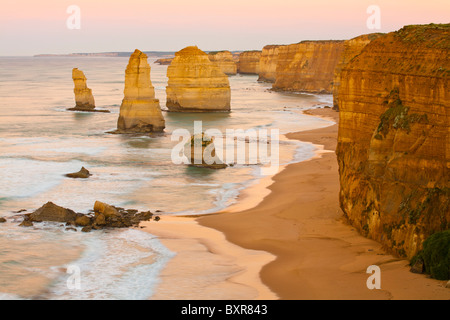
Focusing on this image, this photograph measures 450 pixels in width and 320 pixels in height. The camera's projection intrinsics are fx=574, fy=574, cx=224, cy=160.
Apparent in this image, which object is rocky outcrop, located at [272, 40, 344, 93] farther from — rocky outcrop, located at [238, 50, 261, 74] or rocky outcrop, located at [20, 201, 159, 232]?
rocky outcrop, located at [20, 201, 159, 232]

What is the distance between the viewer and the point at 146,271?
53.2 feet

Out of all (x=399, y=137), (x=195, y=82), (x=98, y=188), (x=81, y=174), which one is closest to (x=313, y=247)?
(x=399, y=137)

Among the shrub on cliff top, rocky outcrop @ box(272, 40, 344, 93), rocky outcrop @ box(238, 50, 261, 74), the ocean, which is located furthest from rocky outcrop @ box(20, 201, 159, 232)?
rocky outcrop @ box(238, 50, 261, 74)

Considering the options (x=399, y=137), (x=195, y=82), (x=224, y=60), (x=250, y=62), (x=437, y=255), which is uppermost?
(x=224, y=60)

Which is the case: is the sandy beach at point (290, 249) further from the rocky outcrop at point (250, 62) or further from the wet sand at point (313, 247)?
the rocky outcrop at point (250, 62)

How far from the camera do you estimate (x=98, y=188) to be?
89.0 ft

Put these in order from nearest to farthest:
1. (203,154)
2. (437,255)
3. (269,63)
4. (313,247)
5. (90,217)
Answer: (437,255)
(313,247)
(90,217)
(203,154)
(269,63)

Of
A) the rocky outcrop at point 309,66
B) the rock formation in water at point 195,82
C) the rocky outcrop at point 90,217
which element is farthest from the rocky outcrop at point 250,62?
the rocky outcrop at point 90,217

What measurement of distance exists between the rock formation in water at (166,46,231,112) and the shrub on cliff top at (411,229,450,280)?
50.7 meters

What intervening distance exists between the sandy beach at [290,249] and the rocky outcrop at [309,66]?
73.0 m

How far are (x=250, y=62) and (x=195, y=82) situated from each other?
11174cm

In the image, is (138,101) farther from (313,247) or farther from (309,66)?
(309,66)
